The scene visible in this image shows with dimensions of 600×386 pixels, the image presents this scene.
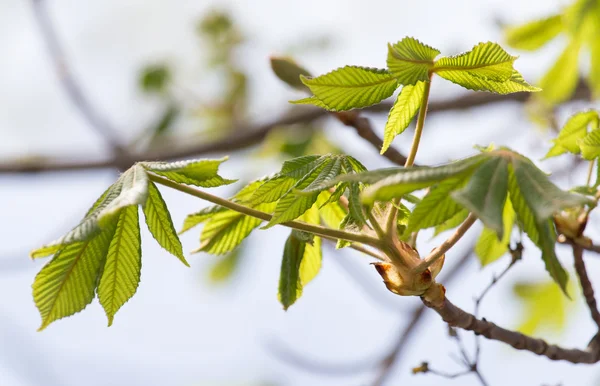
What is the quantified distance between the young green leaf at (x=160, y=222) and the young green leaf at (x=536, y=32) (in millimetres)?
1614

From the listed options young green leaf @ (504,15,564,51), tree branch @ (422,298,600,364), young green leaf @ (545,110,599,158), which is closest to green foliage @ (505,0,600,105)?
young green leaf @ (504,15,564,51)

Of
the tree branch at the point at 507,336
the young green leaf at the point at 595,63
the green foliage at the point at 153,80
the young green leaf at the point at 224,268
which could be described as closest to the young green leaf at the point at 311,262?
the tree branch at the point at 507,336

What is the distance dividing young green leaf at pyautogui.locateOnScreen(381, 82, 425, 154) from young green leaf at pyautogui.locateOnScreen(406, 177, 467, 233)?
7.5 inches

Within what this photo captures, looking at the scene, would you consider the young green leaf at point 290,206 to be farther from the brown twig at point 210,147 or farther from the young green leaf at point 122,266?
the brown twig at point 210,147

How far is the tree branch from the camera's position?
0.99 m

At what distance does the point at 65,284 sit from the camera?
907 millimetres

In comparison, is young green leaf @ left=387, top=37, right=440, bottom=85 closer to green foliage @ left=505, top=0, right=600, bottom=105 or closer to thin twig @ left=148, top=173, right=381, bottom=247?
thin twig @ left=148, top=173, right=381, bottom=247

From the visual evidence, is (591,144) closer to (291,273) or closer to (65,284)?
(291,273)

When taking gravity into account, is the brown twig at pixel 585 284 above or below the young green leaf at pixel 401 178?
above

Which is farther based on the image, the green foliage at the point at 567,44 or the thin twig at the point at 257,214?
the green foliage at the point at 567,44

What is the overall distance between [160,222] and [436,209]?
1.19 feet

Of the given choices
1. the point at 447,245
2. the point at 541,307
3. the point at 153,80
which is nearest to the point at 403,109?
the point at 447,245

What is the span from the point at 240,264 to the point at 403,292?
6.04 feet

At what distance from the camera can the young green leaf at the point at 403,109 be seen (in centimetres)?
97
